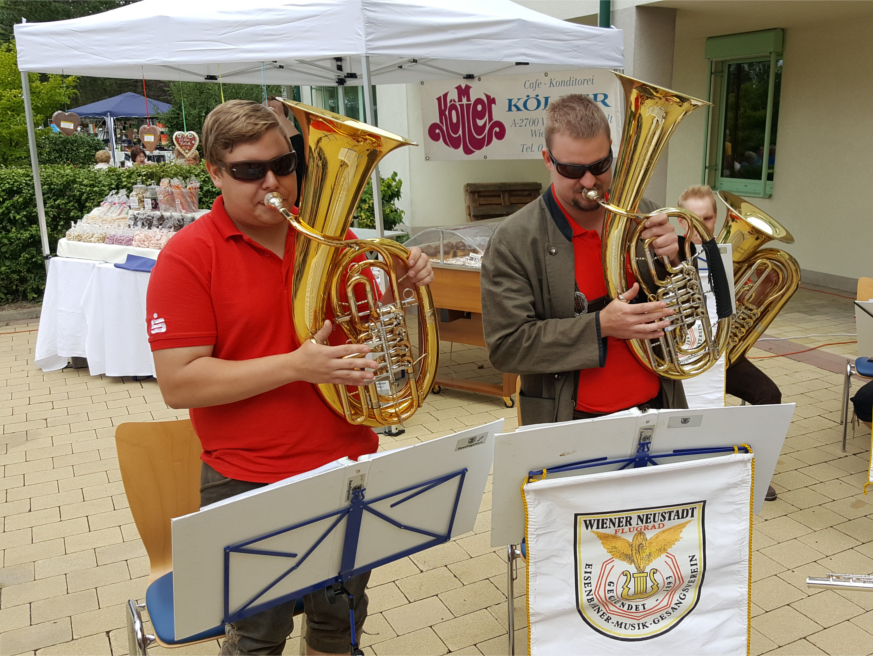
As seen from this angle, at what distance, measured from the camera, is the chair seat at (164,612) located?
1.99 m

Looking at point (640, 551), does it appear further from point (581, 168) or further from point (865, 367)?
point (865, 367)

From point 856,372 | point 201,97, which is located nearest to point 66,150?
point 201,97

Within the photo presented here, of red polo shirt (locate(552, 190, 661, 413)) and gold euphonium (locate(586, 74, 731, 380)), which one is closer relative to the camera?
gold euphonium (locate(586, 74, 731, 380))

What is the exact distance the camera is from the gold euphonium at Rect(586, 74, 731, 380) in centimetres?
208

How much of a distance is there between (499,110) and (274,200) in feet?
18.7

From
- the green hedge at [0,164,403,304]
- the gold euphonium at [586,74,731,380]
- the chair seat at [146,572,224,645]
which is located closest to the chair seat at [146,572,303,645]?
the chair seat at [146,572,224,645]

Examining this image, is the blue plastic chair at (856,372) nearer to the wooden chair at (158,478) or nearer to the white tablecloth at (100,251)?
the wooden chair at (158,478)

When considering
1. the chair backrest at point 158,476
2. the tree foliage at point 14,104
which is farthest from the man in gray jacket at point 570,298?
the tree foliage at point 14,104

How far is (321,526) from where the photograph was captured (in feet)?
5.81

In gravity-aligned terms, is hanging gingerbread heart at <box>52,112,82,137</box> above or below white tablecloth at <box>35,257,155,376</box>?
above

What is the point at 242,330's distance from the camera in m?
1.81

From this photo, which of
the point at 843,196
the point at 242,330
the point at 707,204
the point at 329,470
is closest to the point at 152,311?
the point at 242,330

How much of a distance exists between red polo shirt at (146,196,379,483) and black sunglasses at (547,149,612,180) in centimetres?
76

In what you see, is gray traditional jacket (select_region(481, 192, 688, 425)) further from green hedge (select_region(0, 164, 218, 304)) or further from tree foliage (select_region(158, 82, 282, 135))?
tree foliage (select_region(158, 82, 282, 135))
